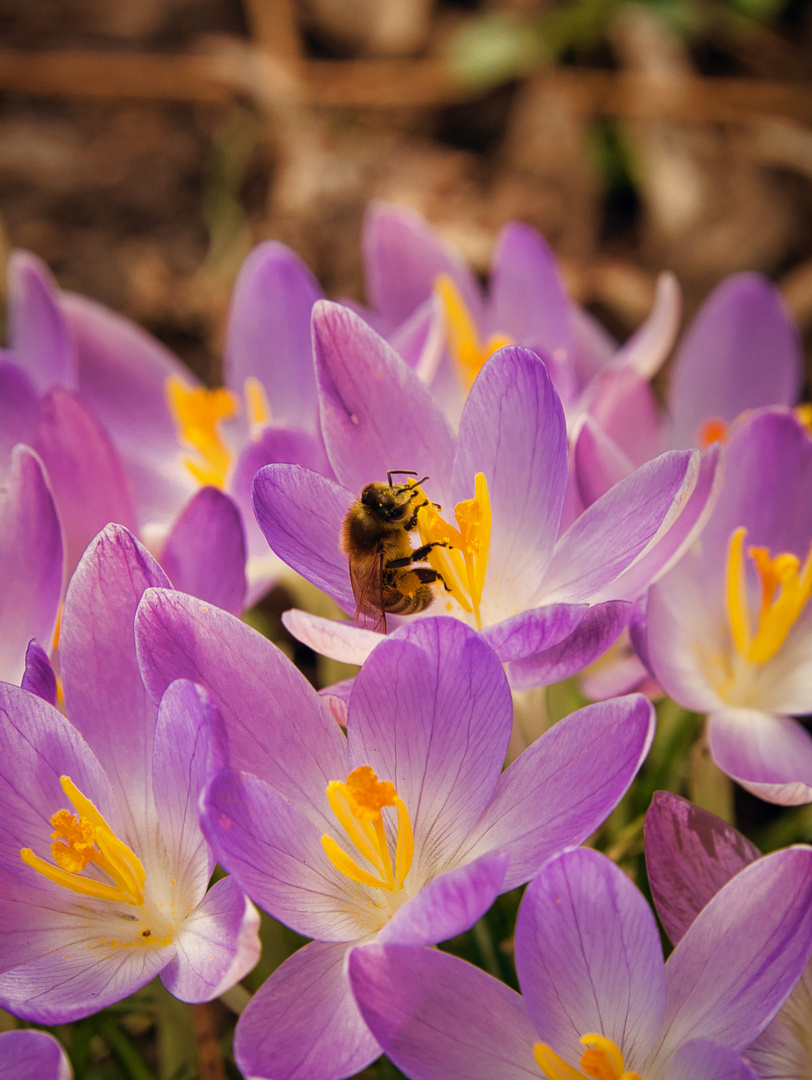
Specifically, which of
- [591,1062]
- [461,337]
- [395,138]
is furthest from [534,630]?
[395,138]

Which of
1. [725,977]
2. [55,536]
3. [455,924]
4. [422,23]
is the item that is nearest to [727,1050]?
[725,977]

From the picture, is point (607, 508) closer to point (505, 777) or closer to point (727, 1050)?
point (505, 777)

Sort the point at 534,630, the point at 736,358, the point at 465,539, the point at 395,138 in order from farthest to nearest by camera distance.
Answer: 1. the point at 395,138
2. the point at 736,358
3. the point at 465,539
4. the point at 534,630

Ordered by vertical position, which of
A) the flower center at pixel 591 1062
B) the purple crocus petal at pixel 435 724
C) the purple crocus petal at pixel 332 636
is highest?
the purple crocus petal at pixel 332 636

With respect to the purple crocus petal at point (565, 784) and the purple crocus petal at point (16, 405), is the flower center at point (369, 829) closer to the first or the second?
the purple crocus petal at point (565, 784)

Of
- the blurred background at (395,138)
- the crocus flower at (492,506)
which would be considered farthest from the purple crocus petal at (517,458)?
→ the blurred background at (395,138)

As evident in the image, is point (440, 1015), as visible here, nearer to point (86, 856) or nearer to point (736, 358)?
point (86, 856)

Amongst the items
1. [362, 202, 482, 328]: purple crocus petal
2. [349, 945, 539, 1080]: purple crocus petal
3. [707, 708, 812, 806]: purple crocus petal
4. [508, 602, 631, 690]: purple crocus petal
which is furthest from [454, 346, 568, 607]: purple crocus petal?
[362, 202, 482, 328]: purple crocus petal
